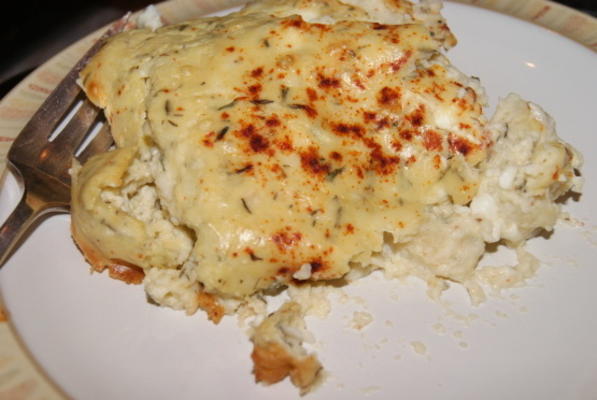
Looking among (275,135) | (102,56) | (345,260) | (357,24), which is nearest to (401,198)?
(345,260)

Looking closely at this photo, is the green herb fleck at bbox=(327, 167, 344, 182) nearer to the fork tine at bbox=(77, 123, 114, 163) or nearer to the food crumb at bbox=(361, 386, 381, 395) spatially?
the food crumb at bbox=(361, 386, 381, 395)

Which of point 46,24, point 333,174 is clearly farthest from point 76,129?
point 46,24

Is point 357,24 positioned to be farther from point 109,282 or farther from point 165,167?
point 109,282

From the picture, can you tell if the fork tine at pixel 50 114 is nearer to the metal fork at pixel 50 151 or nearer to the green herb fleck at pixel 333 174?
the metal fork at pixel 50 151

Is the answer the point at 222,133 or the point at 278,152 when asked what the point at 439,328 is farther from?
the point at 222,133

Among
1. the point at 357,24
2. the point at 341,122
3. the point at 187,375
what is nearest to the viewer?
the point at 187,375

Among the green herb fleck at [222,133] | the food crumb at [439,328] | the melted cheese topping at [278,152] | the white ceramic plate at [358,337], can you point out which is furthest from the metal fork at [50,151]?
the food crumb at [439,328]
